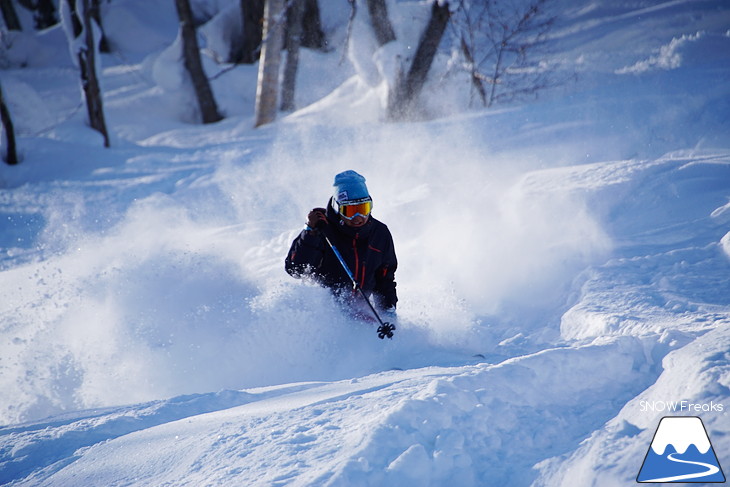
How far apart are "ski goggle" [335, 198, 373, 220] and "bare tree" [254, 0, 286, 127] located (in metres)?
10.3

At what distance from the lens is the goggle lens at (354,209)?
4750 mm

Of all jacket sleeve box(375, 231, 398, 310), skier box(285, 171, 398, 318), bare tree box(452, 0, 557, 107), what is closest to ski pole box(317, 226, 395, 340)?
skier box(285, 171, 398, 318)

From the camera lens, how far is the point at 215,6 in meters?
26.0

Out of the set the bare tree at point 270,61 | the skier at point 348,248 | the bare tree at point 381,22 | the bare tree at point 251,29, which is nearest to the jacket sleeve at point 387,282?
the skier at point 348,248

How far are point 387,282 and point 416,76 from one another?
8587 mm

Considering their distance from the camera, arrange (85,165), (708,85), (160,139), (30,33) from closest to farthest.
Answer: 1. (708,85)
2. (85,165)
3. (160,139)
4. (30,33)

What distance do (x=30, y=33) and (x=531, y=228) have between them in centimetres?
2704

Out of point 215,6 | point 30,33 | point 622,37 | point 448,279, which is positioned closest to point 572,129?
point 448,279

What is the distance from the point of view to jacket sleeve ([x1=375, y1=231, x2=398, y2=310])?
5.11 m

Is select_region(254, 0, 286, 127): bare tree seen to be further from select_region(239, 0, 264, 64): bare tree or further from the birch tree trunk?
select_region(239, 0, 264, 64): bare tree

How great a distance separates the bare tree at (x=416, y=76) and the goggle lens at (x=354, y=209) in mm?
8289

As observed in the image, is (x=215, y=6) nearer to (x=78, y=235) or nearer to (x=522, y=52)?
(x=522, y=52)

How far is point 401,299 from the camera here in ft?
18.4

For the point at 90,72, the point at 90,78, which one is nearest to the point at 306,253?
the point at 90,72
